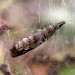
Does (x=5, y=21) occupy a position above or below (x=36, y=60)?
above

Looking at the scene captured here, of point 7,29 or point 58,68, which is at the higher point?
point 7,29

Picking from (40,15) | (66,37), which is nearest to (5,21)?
(40,15)

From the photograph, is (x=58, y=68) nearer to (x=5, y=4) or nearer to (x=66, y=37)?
(x=66, y=37)

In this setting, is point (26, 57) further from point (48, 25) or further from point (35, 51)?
point (48, 25)

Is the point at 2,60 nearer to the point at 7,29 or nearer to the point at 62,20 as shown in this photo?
the point at 7,29

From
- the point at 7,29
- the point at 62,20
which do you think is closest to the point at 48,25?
the point at 62,20
